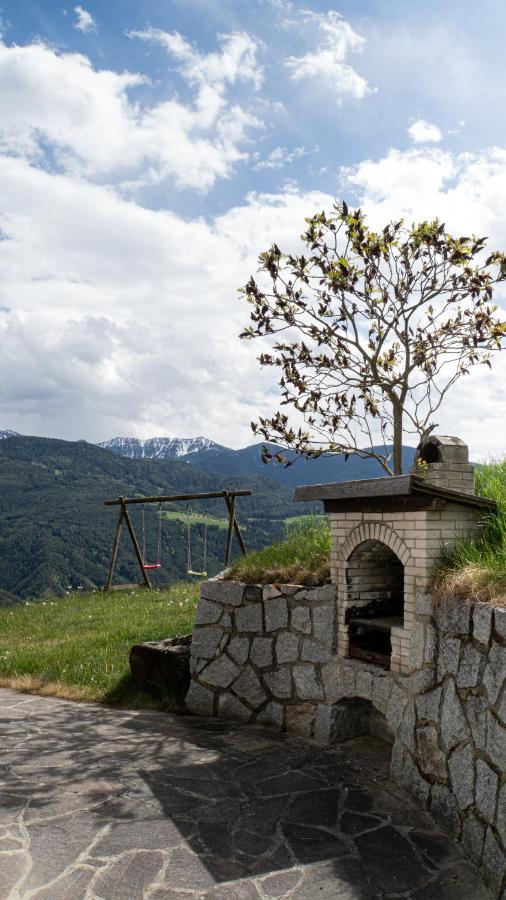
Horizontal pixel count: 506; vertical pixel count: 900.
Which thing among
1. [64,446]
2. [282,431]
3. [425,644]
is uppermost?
[64,446]

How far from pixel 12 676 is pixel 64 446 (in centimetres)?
18511

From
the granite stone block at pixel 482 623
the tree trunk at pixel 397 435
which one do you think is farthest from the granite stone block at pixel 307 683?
the tree trunk at pixel 397 435

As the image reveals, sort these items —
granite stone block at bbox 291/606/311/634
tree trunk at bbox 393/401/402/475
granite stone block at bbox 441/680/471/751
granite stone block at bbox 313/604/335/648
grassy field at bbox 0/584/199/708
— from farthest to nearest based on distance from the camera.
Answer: tree trunk at bbox 393/401/402/475 < grassy field at bbox 0/584/199/708 < granite stone block at bbox 291/606/311/634 < granite stone block at bbox 313/604/335/648 < granite stone block at bbox 441/680/471/751

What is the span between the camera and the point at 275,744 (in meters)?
6.87

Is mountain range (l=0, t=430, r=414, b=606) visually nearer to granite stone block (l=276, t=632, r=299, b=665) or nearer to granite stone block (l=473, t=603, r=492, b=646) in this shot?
granite stone block (l=276, t=632, r=299, b=665)

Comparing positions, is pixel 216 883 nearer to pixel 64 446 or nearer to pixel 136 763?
pixel 136 763

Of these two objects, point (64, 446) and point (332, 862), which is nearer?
point (332, 862)

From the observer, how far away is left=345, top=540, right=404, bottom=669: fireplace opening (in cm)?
680

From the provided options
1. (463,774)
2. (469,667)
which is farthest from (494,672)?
(463,774)

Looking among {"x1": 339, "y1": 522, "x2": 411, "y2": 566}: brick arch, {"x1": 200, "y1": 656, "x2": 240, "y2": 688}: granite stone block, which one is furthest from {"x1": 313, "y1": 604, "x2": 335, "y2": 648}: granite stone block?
{"x1": 200, "y1": 656, "x2": 240, "y2": 688}: granite stone block

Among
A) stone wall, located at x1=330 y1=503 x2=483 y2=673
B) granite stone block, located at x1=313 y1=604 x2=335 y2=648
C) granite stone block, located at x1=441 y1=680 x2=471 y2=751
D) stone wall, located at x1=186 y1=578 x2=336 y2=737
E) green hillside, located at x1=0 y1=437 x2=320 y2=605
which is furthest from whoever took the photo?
green hillside, located at x1=0 y1=437 x2=320 y2=605

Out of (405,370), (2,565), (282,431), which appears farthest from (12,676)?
(2,565)

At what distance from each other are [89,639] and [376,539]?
590 centimetres

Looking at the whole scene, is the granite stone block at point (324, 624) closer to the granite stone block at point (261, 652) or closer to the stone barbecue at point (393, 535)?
the stone barbecue at point (393, 535)
